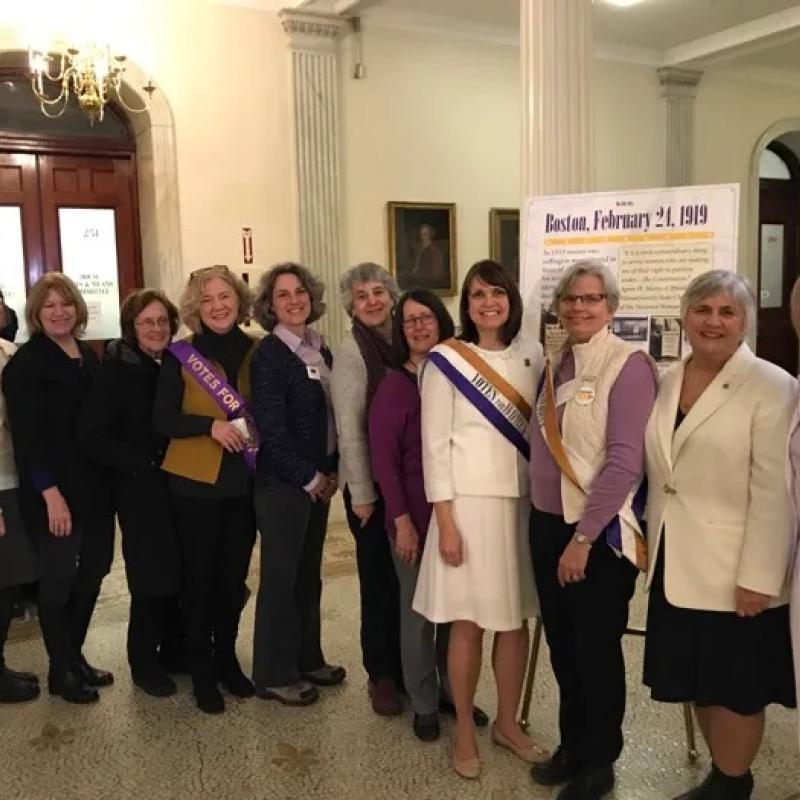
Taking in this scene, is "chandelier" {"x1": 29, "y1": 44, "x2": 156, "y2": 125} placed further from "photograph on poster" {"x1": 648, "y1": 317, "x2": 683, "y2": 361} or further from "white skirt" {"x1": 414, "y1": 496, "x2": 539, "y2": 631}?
"white skirt" {"x1": 414, "y1": 496, "x2": 539, "y2": 631}

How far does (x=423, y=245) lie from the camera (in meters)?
7.11

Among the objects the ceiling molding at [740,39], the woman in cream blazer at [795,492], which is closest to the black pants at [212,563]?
the woman in cream blazer at [795,492]

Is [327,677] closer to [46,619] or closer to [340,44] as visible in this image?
[46,619]

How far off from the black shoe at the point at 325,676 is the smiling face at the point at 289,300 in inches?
49.9

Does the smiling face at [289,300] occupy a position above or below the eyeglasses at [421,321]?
above

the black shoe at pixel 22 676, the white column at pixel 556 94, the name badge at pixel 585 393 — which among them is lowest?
the black shoe at pixel 22 676

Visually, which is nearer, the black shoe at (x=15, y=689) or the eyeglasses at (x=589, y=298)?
the eyeglasses at (x=589, y=298)

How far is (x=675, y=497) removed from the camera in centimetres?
202

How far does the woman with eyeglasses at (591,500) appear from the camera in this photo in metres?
2.07

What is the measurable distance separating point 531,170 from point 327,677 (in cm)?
274

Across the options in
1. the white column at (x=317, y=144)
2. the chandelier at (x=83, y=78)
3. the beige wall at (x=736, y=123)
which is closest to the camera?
the chandelier at (x=83, y=78)

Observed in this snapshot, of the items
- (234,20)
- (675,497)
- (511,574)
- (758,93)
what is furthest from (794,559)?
(758,93)

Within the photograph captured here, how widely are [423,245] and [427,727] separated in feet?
16.5

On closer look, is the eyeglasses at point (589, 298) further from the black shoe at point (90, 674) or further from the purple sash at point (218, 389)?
the black shoe at point (90, 674)
